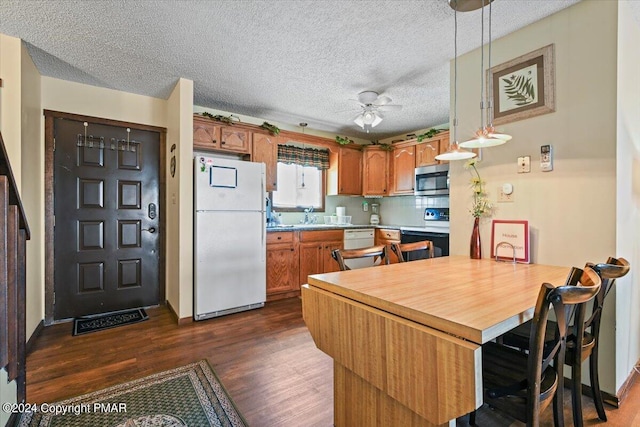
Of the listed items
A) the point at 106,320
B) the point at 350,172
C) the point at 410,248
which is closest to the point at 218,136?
the point at 350,172

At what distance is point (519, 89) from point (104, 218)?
4007mm

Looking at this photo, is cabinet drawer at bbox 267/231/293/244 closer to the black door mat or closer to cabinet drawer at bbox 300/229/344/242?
cabinet drawer at bbox 300/229/344/242

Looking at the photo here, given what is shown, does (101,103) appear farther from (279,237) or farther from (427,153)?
(427,153)

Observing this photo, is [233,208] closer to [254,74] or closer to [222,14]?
[254,74]

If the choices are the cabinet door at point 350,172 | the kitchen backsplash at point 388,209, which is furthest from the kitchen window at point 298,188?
the cabinet door at point 350,172

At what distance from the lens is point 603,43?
5.93 feet

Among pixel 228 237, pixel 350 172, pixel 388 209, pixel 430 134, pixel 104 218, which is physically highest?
pixel 430 134

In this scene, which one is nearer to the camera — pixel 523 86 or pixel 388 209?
pixel 523 86

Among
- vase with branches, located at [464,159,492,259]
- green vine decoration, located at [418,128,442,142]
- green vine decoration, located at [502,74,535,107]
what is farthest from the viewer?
green vine decoration, located at [418,128,442,142]

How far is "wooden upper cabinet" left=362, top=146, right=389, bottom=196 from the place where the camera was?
496cm

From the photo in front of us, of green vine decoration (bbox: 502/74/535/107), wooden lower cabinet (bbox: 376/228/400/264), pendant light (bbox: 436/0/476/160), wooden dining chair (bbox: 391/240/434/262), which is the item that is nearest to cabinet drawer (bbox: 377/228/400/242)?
wooden lower cabinet (bbox: 376/228/400/264)

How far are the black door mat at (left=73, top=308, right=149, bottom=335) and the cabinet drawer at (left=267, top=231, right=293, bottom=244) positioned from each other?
5.01 ft

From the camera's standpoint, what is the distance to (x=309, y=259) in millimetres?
4082

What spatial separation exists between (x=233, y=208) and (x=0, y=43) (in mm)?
2142
